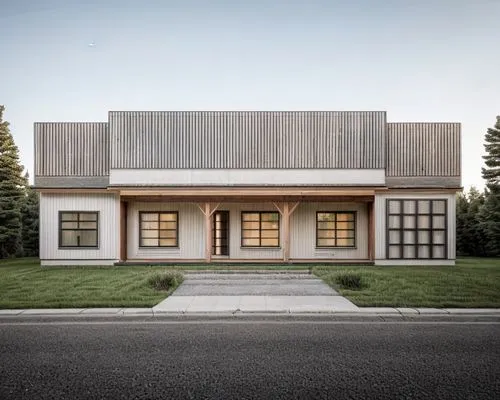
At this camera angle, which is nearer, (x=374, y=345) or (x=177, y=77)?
(x=374, y=345)

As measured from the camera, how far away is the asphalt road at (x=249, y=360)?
434 cm

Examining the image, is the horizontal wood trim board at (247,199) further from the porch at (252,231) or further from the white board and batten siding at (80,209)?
the white board and batten siding at (80,209)

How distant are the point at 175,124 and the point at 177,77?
24.3ft

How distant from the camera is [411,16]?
794 inches

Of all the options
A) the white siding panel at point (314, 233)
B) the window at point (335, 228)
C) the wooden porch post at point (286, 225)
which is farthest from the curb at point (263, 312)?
the window at point (335, 228)

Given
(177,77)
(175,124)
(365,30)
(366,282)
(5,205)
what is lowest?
(366,282)

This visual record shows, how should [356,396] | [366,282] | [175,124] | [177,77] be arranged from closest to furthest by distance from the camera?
[356,396] → [366,282] → [175,124] → [177,77]

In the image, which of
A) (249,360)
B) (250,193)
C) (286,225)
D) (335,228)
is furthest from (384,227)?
(249,360)

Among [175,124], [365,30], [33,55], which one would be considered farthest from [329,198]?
[33,55]

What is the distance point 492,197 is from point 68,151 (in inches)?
1184

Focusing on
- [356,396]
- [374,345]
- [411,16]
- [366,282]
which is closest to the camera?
[356,396]

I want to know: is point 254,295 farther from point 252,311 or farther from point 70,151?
point 70,151

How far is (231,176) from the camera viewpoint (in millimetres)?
18469

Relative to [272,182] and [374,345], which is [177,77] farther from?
[374,345]
